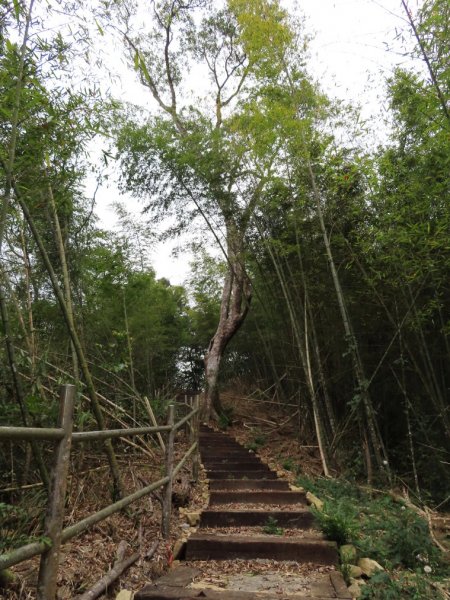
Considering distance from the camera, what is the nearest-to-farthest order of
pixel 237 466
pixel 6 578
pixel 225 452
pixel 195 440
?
pixel 6 578, pixel 195 440, pixel 237 466, pixel 225 452

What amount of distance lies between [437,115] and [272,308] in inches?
177

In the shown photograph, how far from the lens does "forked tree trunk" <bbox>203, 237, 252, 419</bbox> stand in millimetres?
8789

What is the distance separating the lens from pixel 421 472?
569cm

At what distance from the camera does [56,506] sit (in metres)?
Result: 1.46

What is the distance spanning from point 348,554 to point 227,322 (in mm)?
6484

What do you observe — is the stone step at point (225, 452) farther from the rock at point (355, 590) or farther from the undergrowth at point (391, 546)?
the rock at point (355, 590)

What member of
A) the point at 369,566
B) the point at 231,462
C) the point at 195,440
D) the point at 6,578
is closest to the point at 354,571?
the point at 369,566

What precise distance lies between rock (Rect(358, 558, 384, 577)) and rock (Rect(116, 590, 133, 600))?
4.51 ft

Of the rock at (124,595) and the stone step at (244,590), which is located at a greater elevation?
the rock at (124,595)

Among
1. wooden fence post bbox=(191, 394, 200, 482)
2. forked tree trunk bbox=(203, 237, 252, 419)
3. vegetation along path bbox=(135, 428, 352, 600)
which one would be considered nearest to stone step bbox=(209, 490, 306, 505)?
vegetation along path bbox=(135, 428, 352, 600)

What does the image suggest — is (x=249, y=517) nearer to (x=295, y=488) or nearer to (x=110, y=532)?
(x=295, y=488)

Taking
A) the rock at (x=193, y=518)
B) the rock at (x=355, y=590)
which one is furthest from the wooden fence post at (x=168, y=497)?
the rock at (x=355, y=590)

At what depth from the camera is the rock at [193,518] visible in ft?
11.5

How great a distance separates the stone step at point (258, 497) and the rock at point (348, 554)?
1389 millimetres
